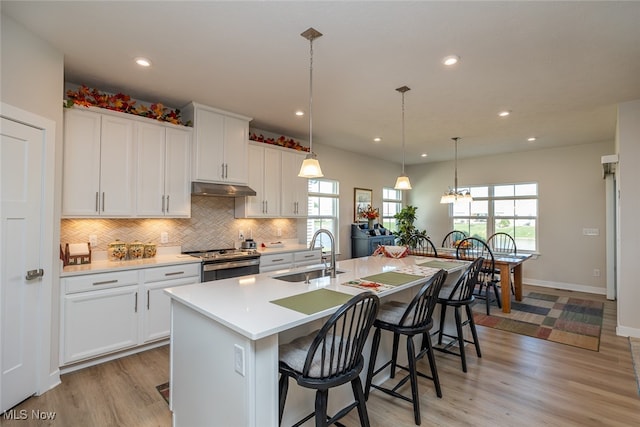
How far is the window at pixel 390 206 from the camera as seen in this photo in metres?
7.46

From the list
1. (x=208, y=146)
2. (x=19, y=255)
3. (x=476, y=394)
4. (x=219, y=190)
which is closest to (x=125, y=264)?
(x=19, y=255)

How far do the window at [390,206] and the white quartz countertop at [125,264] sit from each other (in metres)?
4.88

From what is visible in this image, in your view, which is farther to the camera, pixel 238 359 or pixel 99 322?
pixel 99 322

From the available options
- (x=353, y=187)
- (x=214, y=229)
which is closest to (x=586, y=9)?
(x=214, y=229)

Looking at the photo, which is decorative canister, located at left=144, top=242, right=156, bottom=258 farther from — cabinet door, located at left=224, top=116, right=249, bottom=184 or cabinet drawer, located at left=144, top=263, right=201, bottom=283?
cabinet door, located at left=224, top=116, right=249, bottom=184

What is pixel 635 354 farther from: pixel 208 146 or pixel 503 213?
pixel 208 146

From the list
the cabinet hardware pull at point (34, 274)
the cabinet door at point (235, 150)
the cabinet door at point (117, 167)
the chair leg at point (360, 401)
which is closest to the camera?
the chair leg at point (360, 401)

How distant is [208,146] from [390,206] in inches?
197

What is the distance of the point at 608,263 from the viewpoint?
16.9ft

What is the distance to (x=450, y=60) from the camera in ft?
8.77

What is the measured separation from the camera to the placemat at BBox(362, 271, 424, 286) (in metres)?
2.38

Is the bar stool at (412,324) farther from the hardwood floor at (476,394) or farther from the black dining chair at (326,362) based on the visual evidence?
the black dining chair at (326,362)

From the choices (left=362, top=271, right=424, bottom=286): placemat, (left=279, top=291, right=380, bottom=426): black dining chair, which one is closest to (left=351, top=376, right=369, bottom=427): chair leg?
(left=279, top=291, right=380, bottom=426): black dining chair

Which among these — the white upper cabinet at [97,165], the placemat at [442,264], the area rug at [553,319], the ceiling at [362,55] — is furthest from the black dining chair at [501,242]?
the white upper cabinet at [97,165]
